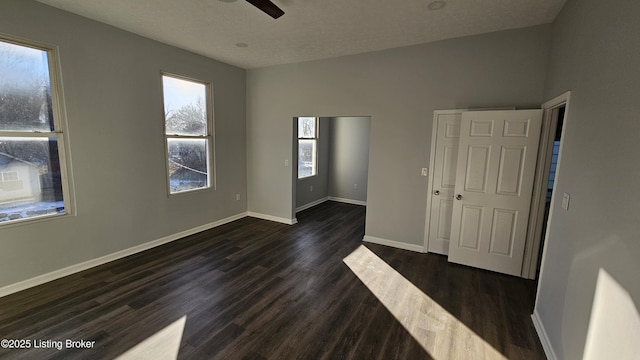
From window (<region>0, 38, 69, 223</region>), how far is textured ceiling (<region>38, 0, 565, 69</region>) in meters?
0.65

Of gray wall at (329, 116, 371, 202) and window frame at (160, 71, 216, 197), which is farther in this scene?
gray wall at (329, 116, 371, 202)

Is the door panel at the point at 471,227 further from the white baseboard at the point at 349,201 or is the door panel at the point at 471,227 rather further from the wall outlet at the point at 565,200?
the white baseboard at the point at 349,201

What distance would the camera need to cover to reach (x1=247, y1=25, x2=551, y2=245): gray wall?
3.23 m

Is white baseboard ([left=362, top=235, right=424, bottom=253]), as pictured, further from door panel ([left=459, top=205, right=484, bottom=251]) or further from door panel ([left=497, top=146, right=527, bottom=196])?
door panel ([left=497, top=146, right=527, bottom=196])

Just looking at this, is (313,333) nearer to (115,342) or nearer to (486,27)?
(115,342)

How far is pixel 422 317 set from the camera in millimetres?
2488

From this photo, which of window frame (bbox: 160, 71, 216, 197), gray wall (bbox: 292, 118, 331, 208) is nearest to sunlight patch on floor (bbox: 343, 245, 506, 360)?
window frame (bbox: 160, 71, 216, 197)

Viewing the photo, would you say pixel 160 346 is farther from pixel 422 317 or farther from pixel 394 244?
pixel 394 244

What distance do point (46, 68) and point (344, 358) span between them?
159 inches

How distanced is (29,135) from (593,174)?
483 centimetres

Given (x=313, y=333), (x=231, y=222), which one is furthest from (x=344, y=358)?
(x=231, y=222)

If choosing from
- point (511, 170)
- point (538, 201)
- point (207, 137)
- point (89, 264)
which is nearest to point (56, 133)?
point (89, 264)

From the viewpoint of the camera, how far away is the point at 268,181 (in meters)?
5.29

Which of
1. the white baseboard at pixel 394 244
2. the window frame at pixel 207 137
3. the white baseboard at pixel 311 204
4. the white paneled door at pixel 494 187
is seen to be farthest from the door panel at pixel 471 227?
the window frame at pixel 207 137
